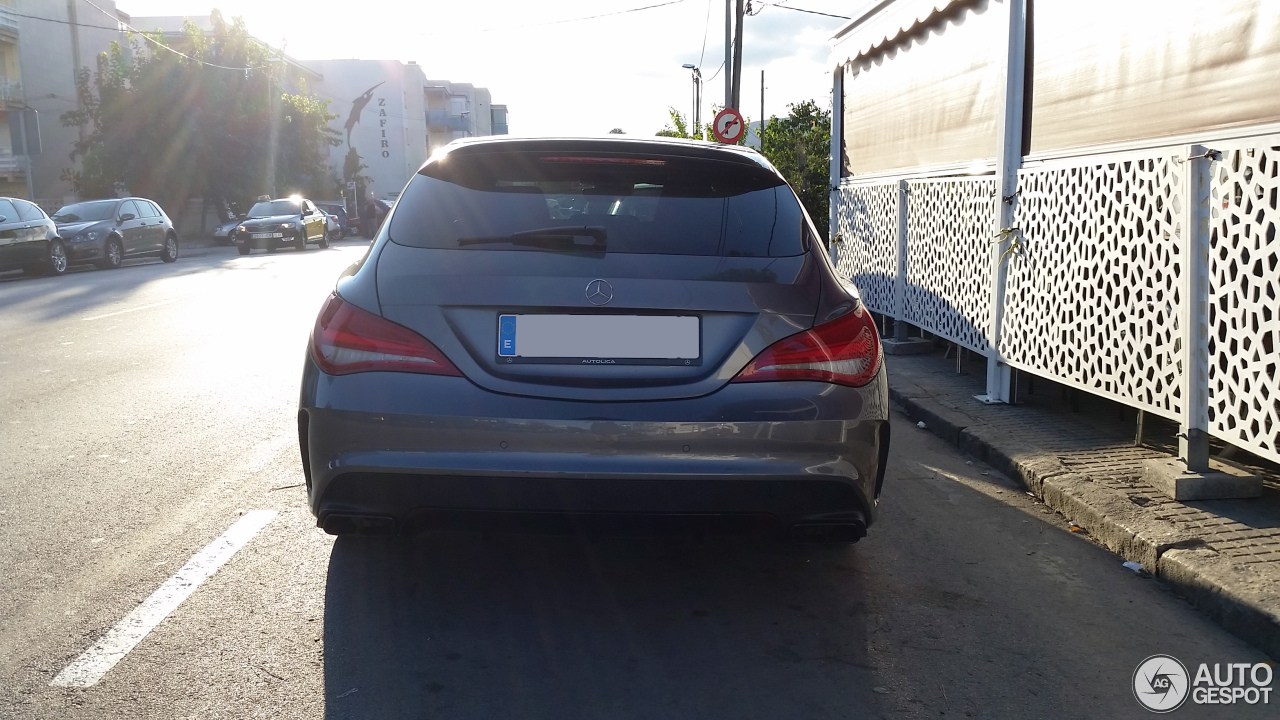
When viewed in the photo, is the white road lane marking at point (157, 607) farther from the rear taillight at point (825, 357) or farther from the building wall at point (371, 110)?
the building wall at point (371, 110)

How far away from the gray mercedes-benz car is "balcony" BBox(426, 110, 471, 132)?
315ft

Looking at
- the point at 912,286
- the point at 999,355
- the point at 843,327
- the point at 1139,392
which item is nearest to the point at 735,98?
the point at 912,286

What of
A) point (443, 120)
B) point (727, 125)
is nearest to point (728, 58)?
point (727, 125)

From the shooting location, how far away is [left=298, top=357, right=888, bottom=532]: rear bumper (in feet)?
10.0

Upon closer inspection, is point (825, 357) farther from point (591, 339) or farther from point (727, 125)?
point (727, 125)

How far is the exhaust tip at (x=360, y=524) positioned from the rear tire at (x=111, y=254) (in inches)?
880

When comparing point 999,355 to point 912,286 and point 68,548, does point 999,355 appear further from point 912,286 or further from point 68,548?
point 68,548

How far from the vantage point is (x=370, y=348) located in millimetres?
3150

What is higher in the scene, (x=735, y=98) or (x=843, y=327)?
(x=735, y=98)

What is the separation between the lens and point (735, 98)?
25.7 meters

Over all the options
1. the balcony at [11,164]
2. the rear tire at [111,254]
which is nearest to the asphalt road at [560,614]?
the rear tire at [111,254]

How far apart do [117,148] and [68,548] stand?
41.8 meters

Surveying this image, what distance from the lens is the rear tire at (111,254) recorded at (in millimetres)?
22953

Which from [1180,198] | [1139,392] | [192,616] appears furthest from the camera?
[1139,392]
